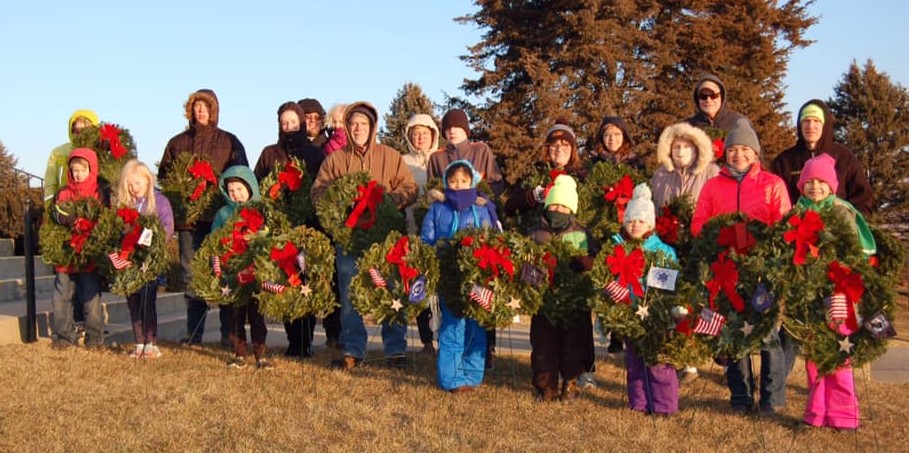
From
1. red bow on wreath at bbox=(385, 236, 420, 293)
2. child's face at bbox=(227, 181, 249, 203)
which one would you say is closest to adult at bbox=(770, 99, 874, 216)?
red bow on wreath at bbox=(385, 236, 420, 293)

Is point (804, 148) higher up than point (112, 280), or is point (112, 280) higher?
point (804, 148)

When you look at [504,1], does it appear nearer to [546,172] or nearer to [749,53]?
[749,53]

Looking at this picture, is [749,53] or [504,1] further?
[749,53]

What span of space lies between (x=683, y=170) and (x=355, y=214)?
2839mm

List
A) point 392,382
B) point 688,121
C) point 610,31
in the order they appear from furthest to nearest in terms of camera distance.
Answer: point 610,31 → point 688,121 → point 392,382

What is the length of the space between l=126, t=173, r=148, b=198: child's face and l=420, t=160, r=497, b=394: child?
311cm

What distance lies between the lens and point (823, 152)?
288 inches

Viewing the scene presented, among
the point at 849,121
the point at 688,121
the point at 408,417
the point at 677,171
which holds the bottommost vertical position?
the point at 408,417

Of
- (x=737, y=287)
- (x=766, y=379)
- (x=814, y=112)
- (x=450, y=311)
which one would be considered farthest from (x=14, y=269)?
(x=814, y=112)

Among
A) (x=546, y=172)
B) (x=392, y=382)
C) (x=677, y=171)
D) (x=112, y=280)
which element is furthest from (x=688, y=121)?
(x=112, y=280)

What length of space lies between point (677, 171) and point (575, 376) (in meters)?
1.96

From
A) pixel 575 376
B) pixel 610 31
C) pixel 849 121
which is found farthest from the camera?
pixel 849 121

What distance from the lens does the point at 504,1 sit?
32.1 m

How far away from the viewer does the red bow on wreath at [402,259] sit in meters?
6.95
